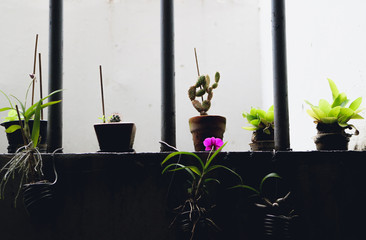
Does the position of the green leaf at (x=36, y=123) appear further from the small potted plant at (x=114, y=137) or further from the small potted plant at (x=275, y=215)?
the small potted plant at (x=275, y=215)

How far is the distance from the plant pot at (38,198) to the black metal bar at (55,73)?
0.15 m

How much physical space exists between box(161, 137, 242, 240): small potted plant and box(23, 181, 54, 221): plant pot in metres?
0.33

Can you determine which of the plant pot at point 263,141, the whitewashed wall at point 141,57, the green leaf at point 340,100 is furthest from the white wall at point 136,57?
the green leaf at point 340,100

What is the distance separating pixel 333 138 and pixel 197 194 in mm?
499

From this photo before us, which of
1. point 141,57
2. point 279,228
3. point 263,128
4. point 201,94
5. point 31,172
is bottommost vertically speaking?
point 279,228

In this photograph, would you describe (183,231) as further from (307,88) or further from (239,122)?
(239,122)

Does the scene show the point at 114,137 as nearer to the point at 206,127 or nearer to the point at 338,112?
the point at 206,127

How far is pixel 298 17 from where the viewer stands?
6.91ft

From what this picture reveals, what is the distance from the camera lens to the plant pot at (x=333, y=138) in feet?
3.65

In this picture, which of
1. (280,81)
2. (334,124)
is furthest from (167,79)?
(334,124)

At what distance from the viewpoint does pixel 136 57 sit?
266 cm

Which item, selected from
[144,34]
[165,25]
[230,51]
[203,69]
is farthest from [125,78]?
[165,25]

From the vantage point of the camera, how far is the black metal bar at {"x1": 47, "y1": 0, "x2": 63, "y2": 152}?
1.05 meters

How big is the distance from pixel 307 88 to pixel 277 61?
1.00m
